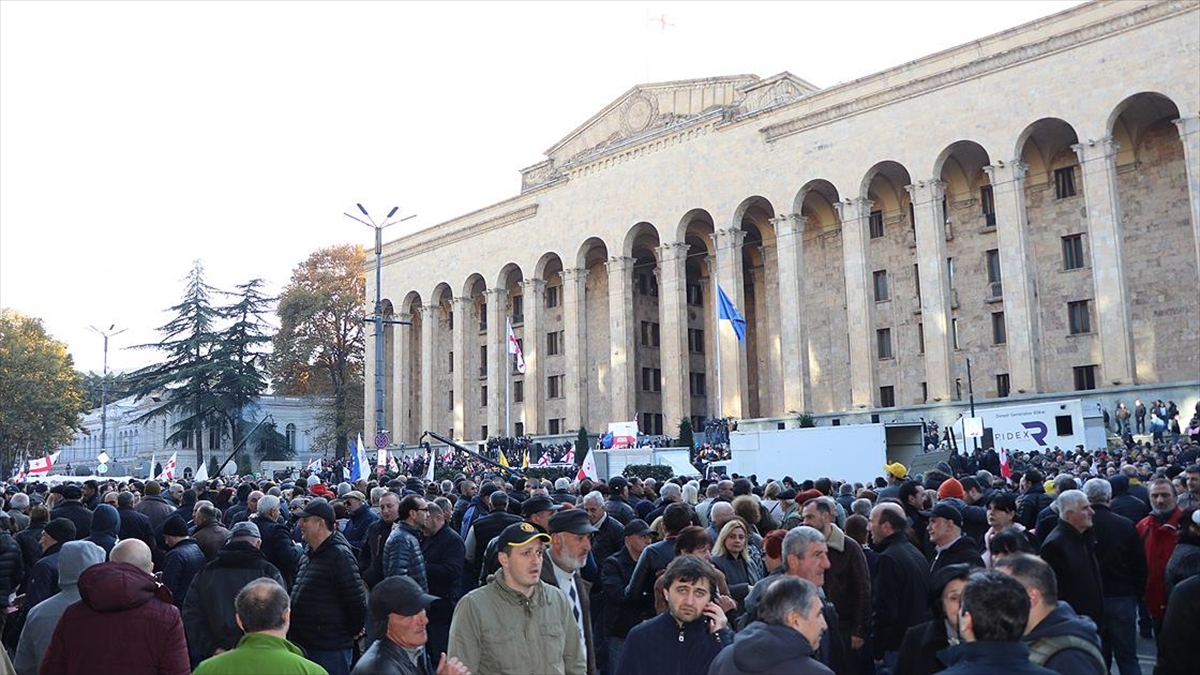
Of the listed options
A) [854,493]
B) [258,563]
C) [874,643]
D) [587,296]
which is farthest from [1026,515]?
[587,296]

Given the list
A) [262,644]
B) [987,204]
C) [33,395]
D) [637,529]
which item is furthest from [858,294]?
[33,395]

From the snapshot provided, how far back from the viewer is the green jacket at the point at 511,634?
469 centimetres

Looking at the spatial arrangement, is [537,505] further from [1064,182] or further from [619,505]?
[1064,182]

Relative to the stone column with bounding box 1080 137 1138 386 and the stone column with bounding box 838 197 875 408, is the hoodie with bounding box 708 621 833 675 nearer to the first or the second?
the stone column with bounding box 1080 137 1138 386

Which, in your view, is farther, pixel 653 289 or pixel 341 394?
pixel 341 394

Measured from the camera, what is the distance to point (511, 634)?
186 inches

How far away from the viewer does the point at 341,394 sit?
61781 mm

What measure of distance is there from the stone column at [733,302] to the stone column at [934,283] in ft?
25.3

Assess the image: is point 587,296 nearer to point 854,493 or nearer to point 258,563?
point 854,493

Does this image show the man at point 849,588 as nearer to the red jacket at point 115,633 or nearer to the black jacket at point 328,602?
the black jacket at point 328,602

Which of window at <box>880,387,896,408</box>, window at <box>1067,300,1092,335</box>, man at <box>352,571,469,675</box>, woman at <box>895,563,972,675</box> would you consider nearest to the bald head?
man at <box>352,571,469,675</box>

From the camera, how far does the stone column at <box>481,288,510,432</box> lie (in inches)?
1999

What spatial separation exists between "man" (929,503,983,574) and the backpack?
234 cm

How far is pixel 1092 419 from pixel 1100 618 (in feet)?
74.7
